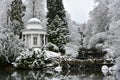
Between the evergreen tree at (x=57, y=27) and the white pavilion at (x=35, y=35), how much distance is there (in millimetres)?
1097

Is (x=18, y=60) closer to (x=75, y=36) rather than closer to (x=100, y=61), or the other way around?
(x=100, y=61)

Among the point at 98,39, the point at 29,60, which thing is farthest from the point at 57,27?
the point at 29,60

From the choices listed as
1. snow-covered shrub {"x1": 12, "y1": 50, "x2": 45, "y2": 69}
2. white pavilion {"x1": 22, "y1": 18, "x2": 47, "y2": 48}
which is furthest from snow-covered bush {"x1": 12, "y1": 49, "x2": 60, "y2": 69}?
white pavilion {"x1": 22, "y1": 18, "x2": 47, "y2": 48}

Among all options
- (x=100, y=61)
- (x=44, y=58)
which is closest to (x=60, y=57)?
(x=44, y=58)

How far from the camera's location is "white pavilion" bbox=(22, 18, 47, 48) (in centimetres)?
4169

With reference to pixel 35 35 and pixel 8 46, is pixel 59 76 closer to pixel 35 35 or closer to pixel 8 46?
pixel 8 46

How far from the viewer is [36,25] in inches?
1703

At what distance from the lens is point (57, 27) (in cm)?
4206

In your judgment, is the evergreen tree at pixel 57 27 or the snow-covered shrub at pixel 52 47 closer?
the snow-covered shrub at pixel 52 47

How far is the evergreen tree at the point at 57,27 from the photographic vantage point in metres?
41.1

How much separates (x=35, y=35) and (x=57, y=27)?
3.58 meters

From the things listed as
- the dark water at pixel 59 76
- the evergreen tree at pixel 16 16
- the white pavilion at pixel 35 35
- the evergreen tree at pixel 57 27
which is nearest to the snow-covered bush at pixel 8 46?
the dark water at pixel 59 76

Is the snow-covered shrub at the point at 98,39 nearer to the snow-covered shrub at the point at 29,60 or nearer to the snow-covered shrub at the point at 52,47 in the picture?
the snow-covered shrub at the point at 29,60

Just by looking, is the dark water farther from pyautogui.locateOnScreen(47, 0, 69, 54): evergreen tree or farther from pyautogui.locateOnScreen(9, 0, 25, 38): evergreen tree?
pyautogui.locateOnScreen(9, 0, 25, 38): evergreen tree
